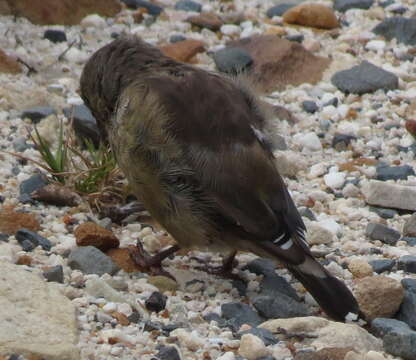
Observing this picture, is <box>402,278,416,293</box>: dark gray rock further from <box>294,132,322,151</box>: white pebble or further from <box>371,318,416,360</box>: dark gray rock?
<box>294,132,322,151</box>: white pebble

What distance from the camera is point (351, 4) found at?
9.84 m

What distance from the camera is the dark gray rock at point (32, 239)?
5.64 m

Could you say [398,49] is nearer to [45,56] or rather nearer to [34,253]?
[45,56]

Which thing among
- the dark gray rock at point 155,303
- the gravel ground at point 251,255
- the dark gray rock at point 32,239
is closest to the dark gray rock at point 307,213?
the gravel ground at point 251,255

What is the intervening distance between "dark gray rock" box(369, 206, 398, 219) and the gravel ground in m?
0.01

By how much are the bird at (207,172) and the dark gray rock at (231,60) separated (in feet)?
8.50

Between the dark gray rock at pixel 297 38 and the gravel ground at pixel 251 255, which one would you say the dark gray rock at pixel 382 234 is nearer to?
the gravel ground at pixel 251 255

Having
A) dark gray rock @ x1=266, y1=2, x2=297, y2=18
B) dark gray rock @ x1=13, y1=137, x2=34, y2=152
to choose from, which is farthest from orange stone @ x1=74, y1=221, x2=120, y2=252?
dark gray rock @ x1=266, y1=2, x2=297, y2=18

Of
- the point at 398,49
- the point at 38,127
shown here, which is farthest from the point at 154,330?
the point at 398,49

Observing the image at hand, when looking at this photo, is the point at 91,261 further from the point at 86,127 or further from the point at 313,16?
the point at 313,16

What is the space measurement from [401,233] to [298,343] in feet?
5.84

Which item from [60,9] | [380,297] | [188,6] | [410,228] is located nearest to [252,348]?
[380,297]

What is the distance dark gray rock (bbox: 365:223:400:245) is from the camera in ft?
20.5

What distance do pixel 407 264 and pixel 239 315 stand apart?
119 centimetres
